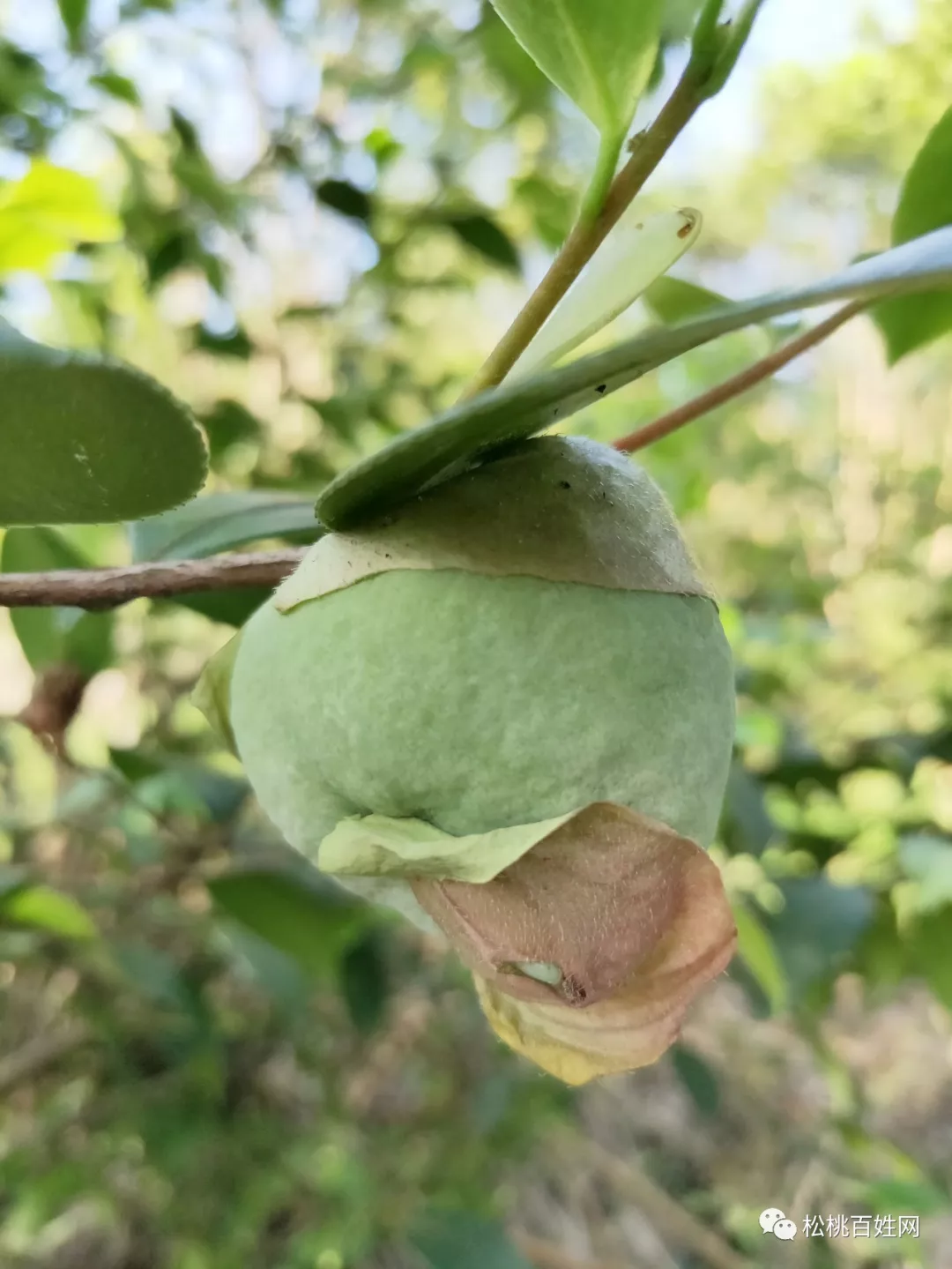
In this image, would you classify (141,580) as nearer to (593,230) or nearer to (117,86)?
(593,230)

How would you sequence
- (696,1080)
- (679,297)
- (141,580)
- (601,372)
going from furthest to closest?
(696,1080) → (679,297) → (141,580) → (601,372)

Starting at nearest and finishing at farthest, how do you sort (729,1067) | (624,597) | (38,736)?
(624,597) < (38,736) < (729,1067)

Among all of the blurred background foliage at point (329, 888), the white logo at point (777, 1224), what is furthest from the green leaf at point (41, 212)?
the white logo at point (777, 1224)

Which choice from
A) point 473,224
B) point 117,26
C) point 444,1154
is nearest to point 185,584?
point 473,224

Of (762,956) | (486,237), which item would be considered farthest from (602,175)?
(486,237)

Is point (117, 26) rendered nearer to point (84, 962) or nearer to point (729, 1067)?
point (84, 962)
